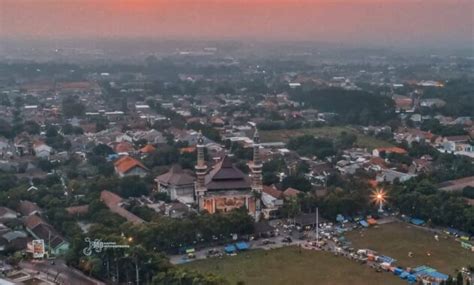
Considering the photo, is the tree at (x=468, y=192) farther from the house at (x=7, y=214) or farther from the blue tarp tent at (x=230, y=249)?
the house at (x=7, y=214)

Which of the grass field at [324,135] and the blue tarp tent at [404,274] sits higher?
the blue tarp tent at [404,274]

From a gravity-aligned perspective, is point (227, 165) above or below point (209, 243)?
above

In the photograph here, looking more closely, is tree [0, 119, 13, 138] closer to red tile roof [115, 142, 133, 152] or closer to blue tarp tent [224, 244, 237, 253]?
red tile roof [115, 142, 133, 152]

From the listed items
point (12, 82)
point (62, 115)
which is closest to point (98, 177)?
point (62, 115)

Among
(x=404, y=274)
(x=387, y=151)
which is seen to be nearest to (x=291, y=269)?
(x=404, y=274)

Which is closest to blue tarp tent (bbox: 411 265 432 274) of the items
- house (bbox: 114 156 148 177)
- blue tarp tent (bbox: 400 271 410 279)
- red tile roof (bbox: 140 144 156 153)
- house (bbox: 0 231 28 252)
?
blue tarp tent (bbox: 400 271 410 279)

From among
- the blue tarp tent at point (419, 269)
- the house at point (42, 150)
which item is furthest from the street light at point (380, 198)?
the house at point (42, 150)

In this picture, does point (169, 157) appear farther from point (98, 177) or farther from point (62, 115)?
point (62, 115)
